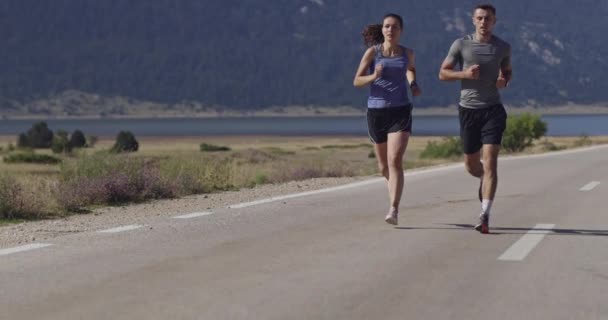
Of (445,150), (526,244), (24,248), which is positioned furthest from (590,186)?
(445,150)

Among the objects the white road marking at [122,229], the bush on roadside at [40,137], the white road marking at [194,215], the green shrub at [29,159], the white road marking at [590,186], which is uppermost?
the white road marking at [122,229]

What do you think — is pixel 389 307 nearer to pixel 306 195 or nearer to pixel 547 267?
pixel 547 267

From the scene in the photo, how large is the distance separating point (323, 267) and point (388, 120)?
2.86m

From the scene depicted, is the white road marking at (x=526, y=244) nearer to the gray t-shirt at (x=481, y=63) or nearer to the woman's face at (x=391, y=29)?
the gray t-shirt at (x=481, y=63)

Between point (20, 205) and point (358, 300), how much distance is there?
679cm

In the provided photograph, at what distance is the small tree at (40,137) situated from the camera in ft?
313

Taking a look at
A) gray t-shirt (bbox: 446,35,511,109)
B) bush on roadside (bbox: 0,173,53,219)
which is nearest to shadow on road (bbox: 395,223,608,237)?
gray t-shirt (bbox: 446,35,511,109)

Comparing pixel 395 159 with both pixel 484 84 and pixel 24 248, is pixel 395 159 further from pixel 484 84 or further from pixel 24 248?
pixel 24 248

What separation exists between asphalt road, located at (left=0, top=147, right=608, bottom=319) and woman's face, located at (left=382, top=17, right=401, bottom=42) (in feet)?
6.25

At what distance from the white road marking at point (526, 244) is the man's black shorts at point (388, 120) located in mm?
1561

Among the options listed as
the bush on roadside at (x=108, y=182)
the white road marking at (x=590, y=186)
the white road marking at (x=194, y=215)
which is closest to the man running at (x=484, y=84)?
the white road marking at (x=194, y=215)

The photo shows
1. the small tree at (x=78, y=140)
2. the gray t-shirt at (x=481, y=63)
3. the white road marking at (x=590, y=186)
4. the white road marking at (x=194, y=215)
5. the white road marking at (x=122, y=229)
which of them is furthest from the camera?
the small tree at (x=78, y=140)

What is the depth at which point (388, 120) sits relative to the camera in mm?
11211

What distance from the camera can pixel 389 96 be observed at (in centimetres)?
1114
